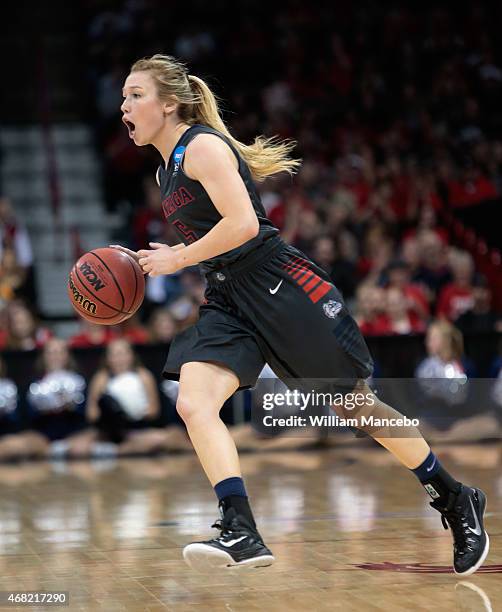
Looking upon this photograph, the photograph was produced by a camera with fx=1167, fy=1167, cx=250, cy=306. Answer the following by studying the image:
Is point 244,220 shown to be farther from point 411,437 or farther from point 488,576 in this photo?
point 488,576

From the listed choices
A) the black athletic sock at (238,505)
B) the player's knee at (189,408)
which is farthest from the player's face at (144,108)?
the black athletic sock at (238,505)

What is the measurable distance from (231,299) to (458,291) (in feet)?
22.3

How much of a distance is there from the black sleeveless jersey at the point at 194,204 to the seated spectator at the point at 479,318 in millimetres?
5969

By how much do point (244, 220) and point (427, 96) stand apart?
36.4 ft

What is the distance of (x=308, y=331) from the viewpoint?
14.1ft

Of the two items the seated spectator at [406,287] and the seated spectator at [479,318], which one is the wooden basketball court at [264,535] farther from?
the seated spectator at [406,287]

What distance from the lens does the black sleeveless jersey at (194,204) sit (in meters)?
4.27

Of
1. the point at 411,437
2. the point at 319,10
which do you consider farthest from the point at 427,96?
the point at 411,437

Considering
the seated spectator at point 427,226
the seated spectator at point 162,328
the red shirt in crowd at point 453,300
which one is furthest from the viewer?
the seated spectator at point 427,226

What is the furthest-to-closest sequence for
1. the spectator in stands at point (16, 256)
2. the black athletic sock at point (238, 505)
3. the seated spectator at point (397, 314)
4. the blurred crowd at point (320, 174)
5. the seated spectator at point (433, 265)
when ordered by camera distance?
the spectator in stands at point (16, 256)
the seated spectator at point (433, 265)
the seated spectator at point (397, 314)
the blurred crowd at point (320, 174)
the black athletic sock at point (238, 505)

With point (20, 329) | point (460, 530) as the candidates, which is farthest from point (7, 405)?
point (460, 530)

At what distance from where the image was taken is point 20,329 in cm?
998

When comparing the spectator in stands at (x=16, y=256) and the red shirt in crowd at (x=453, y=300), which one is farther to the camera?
the spectator in stands at (x=16, y=256)

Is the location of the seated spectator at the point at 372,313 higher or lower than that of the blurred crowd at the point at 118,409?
higher
